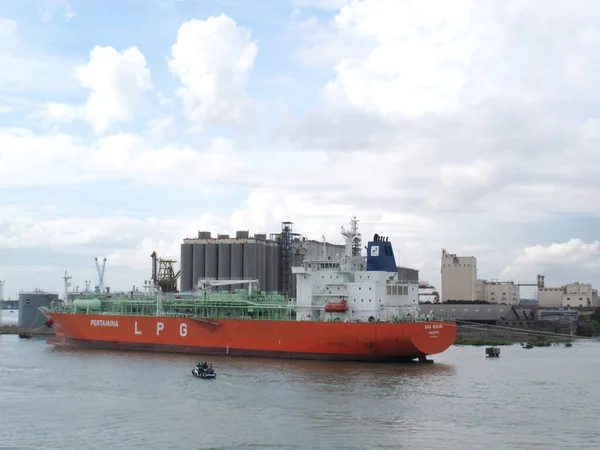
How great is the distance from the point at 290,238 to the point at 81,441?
53.5 m

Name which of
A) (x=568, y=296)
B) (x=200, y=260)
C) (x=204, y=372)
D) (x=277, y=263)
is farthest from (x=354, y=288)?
(x=568, y=296)

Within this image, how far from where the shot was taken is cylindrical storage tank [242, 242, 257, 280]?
68.1 metres

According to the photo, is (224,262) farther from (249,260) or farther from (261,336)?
(261,336)

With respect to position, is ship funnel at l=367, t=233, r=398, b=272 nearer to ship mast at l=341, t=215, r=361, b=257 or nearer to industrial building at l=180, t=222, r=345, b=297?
ship mast at l=341, t=215, r=361, b=257

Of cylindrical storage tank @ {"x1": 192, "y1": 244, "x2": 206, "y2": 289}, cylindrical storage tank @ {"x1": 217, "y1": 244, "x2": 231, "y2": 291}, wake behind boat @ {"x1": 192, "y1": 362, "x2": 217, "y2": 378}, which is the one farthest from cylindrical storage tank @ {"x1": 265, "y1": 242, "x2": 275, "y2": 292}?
wake behind boat @ {"x1": 192, "y1": 362, "x2": 217, "y2": 378}

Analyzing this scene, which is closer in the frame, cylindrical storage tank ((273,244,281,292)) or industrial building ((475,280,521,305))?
cylindrical storage tank ((273,244,281,292))

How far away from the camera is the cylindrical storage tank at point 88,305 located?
49281 mm

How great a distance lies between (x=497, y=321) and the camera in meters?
77.9

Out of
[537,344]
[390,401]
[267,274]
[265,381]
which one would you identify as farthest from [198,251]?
[390,401]

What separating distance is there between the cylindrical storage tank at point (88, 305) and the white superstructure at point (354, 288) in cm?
1602

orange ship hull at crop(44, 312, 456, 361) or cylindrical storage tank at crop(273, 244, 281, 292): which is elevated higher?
cylindrical storage tank at crop(273, 244, 281, 292)

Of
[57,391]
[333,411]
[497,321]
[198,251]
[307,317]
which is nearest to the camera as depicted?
[333,411]

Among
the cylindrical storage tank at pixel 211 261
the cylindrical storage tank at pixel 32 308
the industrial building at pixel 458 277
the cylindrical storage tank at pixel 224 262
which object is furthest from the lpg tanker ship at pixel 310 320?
the industrial building at pixel 458 277

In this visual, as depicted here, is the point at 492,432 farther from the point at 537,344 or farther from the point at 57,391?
the point at 537,344
